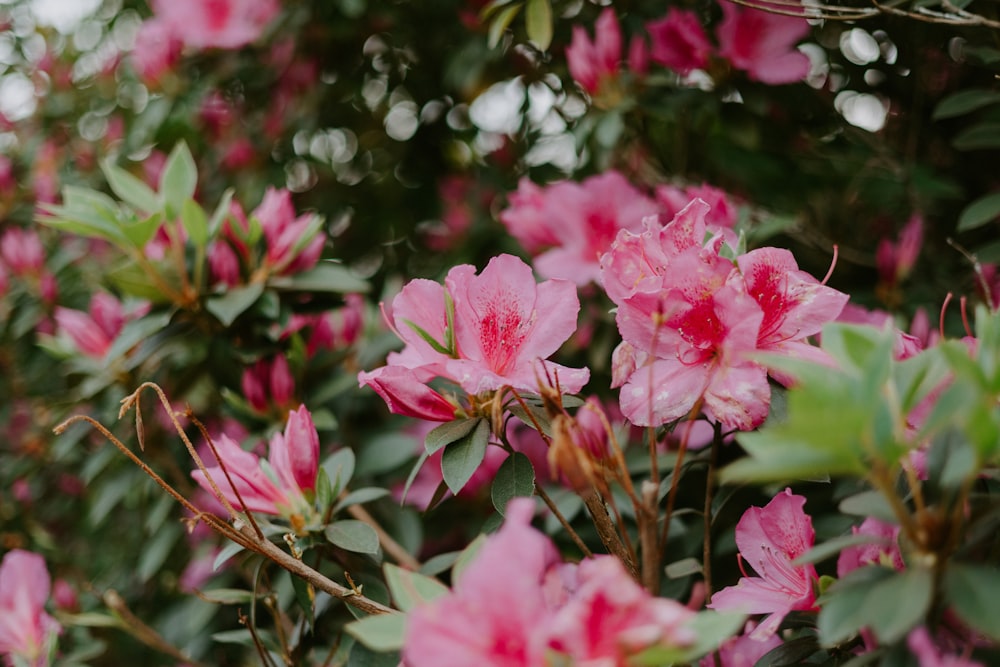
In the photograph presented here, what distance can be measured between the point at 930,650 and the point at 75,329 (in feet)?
4.09

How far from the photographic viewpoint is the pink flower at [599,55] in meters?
1.36

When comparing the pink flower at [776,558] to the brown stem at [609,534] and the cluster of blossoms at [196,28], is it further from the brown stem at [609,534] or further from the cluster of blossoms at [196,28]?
the cluster of blossoms at [196,28]

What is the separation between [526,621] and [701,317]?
351 millimetres

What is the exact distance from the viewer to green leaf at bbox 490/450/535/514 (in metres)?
0.76

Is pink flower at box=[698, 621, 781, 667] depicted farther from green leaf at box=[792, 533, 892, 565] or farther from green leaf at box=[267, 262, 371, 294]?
green leaf at box=[267, 262, 371, 294]

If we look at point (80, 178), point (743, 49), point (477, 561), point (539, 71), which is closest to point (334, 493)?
point (477, 561)

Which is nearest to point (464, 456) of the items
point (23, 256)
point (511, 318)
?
point (511, 318)

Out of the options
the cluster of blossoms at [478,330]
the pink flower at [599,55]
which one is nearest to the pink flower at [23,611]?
the cluster of blossoms at [478,330]

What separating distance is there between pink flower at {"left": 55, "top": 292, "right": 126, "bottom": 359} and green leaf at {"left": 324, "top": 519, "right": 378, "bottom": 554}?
65 centimetres

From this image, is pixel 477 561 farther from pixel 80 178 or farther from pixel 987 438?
pixel 80 178

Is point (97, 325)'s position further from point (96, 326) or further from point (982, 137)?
point (982, 137)

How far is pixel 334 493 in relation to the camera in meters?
0.93

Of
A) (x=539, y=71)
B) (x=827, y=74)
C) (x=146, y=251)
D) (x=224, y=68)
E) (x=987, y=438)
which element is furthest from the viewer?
(x=224, y=68)

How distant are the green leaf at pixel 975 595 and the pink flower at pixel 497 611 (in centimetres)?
25
